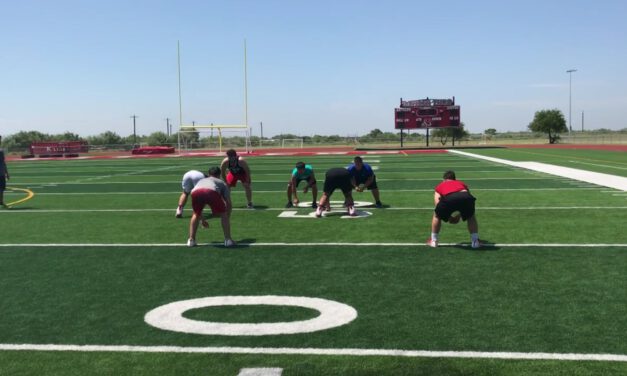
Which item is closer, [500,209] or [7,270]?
[7,270]

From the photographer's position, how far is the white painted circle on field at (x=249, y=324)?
4312 mm

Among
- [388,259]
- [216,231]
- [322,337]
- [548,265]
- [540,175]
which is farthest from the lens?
[540,175]

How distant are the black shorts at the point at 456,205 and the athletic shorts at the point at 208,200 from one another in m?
2.91

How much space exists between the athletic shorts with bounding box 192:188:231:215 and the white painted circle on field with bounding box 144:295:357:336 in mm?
2282

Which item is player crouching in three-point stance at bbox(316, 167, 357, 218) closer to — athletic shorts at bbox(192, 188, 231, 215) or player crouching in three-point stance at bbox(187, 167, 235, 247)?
player crouching in three-point stance at bbox(187, 167, 235, 247)

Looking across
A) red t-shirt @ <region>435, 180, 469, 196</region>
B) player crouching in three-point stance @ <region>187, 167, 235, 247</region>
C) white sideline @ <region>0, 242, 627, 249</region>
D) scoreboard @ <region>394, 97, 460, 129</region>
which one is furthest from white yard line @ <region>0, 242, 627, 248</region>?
scoreboard @ <region>394, 97, 460, 129</region>

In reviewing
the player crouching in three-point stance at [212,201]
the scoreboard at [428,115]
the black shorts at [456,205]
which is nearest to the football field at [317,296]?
the player crouching in three-point stance at [212,201]

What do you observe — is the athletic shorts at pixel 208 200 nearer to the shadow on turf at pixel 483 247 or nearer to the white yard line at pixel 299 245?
the white yard line at pixel 299 245

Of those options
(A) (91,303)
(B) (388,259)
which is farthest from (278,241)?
(A) (91,303)

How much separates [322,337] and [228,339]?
0.72 metres

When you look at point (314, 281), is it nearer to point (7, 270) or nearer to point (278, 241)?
point (278, 241)

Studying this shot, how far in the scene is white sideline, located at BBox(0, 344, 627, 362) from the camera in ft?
12.1

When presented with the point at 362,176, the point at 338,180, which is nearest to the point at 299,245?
the point at 338,180

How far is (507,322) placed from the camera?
4.38 m
